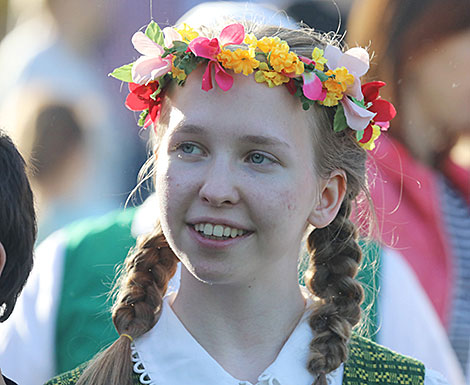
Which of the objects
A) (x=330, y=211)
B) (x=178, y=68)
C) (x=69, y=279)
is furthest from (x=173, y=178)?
(x=69, y=279)

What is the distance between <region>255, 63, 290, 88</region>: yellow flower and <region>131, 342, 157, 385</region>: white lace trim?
0.62 metres

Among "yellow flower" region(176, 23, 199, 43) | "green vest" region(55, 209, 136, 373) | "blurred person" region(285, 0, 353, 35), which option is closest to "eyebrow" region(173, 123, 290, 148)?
"yellow flower" region(176, 23, 199, 43)

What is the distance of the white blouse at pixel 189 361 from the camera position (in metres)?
1.60

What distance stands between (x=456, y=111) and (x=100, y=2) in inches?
57.2

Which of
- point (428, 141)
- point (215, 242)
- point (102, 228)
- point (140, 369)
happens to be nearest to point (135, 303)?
point (140, 369)

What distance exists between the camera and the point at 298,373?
5.37 ft

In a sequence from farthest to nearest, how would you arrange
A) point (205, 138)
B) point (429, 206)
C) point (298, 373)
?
point (429, 206) → point (298, 373) → point (205, 138)

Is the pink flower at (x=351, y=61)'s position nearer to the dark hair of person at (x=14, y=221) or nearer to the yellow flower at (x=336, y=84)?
the yellow flower at (x=336, y=84)

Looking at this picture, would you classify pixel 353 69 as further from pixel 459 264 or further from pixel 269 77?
pixel 459 264

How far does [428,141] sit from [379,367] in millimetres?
1523

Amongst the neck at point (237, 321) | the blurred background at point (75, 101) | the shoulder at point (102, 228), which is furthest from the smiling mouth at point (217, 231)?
the blurred background at point (75, 101)

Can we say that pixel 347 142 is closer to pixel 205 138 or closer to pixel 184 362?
pixel 205 138

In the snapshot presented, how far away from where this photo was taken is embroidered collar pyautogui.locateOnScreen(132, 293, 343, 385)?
5.25 ft

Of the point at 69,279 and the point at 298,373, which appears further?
the point at 69,279
